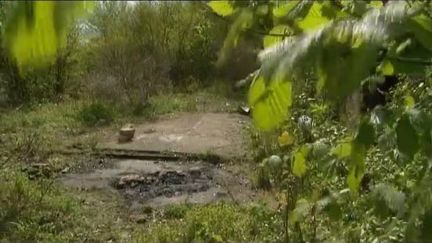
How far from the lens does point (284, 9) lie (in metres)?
1.36

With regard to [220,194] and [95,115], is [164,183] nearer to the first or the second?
[220,194]

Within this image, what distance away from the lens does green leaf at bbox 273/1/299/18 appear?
4.42ft

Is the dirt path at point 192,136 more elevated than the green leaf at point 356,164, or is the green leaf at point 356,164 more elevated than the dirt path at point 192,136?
the green leaf at point 356,164

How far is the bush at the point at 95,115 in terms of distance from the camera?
391 inches

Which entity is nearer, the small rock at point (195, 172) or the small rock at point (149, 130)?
the small rock at point (195, 172)

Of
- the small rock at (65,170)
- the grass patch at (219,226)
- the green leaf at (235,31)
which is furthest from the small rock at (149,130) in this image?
the green leaf at (235,31)

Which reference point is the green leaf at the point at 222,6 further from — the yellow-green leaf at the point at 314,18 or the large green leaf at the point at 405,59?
the large green leaf at the point at 405,59

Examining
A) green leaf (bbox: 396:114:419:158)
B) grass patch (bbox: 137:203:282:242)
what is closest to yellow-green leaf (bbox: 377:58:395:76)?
green leaf (bbox: 396:114:419:158)

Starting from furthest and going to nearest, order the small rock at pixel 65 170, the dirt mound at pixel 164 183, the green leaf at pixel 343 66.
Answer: the small rock at pixel 65 170 → the dirt mound at pixel 164 183 → the green leaf at pixel 343 66

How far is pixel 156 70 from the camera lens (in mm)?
13086

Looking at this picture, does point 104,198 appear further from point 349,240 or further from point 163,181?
point 349,240

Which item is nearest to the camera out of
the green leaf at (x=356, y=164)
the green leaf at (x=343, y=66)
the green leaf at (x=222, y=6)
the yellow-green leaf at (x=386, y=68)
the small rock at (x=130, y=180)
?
the green leaf at (x=343, y=66)

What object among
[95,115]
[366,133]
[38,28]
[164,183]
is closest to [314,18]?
[366,133]

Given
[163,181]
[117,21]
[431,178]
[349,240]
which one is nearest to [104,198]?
[163,181]
